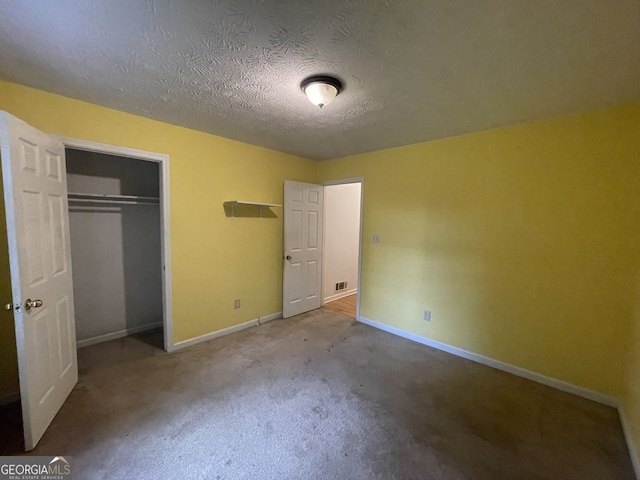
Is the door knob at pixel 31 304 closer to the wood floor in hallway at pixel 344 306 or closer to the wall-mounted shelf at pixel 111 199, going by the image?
the wall-mounted shelf at pixel 111 199

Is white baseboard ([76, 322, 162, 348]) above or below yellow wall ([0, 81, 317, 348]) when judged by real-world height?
below

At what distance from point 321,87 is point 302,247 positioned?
262cm

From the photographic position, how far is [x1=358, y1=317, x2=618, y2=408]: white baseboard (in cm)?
221

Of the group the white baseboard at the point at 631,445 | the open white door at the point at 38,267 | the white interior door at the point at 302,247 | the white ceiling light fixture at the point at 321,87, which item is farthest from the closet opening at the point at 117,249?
the white baseboard at the point at 631,445

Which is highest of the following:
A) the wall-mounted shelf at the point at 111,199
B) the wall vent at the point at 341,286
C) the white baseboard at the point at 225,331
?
the wall-mounted shelf at the point at 111,199

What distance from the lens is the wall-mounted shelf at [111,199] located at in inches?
114

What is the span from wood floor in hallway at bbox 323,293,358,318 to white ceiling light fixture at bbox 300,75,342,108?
3204 mm

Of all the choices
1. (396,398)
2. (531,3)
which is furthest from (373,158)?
(396,398)

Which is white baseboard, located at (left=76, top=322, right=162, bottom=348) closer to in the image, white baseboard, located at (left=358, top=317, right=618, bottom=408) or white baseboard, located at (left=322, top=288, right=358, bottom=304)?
white baseboard, located at (left=322, top=288, right=358, bottom=304)

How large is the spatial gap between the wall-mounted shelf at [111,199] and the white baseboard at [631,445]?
4666 mm

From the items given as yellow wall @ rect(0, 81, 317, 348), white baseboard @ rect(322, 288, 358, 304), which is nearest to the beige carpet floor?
yellow wall @ rect(0, 81, 317, 348)

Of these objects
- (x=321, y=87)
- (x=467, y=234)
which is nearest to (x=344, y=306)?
(x=467, y=234)

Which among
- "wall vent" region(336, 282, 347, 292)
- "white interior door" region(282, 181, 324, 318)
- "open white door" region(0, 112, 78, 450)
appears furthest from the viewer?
"wall vent" region(336, 282, 347, 292)

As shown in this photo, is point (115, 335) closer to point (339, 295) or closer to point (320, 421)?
point (320, 421)
